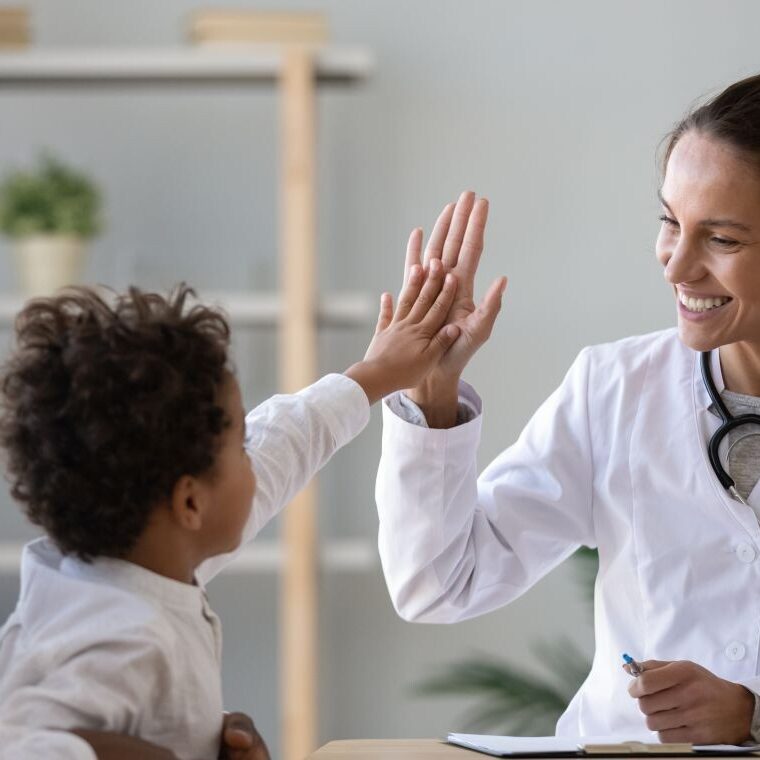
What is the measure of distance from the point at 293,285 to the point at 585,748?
2016 mm

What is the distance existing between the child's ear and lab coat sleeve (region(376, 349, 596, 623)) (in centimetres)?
56

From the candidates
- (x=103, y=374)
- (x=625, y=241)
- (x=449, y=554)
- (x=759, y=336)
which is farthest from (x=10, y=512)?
(x=103, y=374)

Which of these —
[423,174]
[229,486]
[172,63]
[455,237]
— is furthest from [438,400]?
[423,174]

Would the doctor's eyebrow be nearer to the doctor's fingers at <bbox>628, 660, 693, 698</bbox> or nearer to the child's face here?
the doctor's fingers at <bbox>628, 660, 693, 698</bbox>

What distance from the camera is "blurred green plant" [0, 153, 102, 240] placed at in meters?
3.07

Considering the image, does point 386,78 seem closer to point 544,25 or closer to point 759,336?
point 544,25

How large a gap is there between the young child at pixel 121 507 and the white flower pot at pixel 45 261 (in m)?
2.13

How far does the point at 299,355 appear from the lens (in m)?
3.07

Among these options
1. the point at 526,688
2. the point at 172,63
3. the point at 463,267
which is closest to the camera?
the point at 463,267

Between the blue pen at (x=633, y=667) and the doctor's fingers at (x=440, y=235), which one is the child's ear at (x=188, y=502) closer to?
the blue pen at (x=633, y=667)

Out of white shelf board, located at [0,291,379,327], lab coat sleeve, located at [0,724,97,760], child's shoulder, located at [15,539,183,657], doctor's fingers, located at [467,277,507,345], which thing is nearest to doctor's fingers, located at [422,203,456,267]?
doctor's fingers, located at [467,277,507,345]

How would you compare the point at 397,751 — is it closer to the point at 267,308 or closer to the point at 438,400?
the point at 438,400

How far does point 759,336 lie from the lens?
1618 mm

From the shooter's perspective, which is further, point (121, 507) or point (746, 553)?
point (746, 553)
